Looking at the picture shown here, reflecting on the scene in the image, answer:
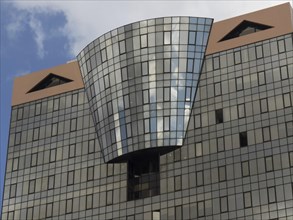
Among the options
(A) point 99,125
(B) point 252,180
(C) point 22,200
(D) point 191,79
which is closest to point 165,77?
(D) point 191,79

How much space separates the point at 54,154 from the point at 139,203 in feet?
55.1

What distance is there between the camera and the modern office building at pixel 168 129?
101 meters

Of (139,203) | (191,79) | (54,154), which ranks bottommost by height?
(139,203)

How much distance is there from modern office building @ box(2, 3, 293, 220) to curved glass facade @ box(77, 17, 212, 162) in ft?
0.46

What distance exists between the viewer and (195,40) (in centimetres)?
11031

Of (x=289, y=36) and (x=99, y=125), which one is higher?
(x=289, y=36)

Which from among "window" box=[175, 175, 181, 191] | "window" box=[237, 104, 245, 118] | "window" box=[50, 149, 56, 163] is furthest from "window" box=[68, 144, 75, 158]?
"window" box=[237, 104, 245, 118]

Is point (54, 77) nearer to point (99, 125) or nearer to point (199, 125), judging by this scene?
point (99, 125)

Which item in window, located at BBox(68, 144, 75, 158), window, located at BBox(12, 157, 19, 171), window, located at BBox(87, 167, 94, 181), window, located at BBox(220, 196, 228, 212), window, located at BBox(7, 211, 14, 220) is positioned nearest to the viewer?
window, located at BBox(220, 196, 228, 212)

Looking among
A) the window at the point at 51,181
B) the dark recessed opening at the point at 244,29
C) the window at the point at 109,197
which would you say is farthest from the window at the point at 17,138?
the dark recessed opening at the point at 244,29

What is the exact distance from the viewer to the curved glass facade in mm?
107750

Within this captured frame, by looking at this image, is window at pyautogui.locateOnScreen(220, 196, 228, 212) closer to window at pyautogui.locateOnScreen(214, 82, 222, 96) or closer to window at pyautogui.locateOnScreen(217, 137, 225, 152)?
window at pyautogui.locateOnScreen(217, 137, 225, 152)

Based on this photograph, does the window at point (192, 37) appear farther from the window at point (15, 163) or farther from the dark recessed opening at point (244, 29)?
the window at point (15, 163)

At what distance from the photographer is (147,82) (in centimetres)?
10981
